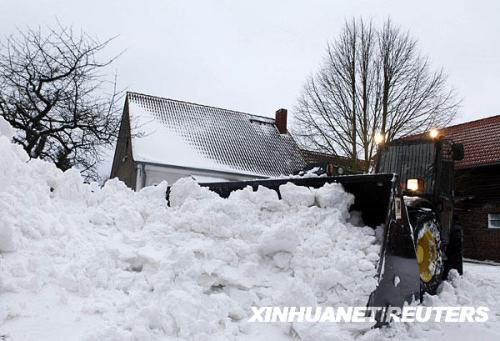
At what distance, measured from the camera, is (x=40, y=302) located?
238 centimetres

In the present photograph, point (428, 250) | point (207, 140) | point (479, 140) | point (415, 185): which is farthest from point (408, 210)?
point (207, 140)

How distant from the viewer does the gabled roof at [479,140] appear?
1390 cm

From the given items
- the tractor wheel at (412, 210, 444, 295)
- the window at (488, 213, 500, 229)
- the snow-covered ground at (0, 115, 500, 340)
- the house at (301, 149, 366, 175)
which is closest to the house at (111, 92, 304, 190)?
the house at (301, 149, 366, 175)

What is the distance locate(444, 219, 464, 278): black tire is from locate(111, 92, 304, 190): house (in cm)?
1034

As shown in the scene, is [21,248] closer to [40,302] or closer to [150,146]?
[40,302]

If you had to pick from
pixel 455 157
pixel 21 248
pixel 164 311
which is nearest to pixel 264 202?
pixel 164 311

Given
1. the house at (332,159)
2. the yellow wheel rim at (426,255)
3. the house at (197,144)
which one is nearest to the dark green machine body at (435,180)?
the yellow wheel rim at (426,255)

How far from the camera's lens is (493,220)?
13.6 meters

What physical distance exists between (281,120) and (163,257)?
56.3 feet

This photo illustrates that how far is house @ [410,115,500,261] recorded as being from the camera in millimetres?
13430

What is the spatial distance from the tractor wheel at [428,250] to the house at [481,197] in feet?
32.6

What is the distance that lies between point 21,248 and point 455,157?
4.04m

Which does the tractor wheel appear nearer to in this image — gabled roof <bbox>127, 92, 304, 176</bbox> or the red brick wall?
the red brick wall

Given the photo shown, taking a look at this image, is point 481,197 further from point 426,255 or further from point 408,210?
point 408,210
